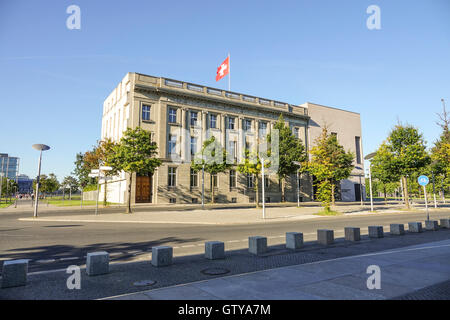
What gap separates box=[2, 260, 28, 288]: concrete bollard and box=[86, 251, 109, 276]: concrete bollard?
1.13 metres

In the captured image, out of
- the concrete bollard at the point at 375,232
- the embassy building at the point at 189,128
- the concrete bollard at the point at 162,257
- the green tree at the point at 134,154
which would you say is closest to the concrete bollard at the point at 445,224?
the concrete bollard at the point at 375,232

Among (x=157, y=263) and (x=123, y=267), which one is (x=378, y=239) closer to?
(x=157, y=263)

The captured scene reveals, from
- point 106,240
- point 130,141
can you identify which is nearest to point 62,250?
point 106,240

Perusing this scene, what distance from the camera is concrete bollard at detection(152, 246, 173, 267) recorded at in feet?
22.0

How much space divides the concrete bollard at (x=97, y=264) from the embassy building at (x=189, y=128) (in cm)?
2829

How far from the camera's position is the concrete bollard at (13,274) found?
16.8 ft

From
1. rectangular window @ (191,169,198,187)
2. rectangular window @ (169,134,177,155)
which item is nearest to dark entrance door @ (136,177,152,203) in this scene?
rectangular window @ (169,134,177,155)

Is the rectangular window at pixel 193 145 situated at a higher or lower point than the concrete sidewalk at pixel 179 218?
higher

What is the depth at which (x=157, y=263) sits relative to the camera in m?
6.70

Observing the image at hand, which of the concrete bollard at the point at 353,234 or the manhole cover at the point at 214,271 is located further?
the concrete bollard at the point at 353,234

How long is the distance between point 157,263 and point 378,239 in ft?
29.0

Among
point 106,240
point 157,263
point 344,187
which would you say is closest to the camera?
point 157,263

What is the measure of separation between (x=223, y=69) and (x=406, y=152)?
28.3m

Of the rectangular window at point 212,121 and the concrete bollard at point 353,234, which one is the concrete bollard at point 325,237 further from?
the rectangular window at point 212,121
